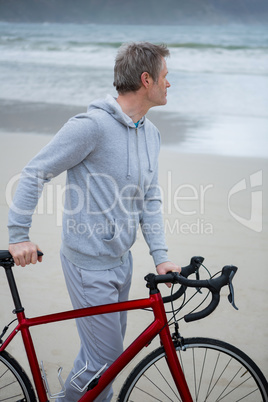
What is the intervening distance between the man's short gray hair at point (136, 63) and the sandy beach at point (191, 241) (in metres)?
1.44

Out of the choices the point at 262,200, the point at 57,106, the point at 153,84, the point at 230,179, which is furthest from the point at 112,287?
the point at 57,106

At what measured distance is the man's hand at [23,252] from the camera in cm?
173

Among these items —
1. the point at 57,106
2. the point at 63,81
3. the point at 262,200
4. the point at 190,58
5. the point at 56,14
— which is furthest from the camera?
the point at 56,14

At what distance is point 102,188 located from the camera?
184 centimetres

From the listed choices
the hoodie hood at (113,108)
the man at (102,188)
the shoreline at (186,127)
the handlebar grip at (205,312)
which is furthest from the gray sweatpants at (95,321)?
the shoreline at (186,127)

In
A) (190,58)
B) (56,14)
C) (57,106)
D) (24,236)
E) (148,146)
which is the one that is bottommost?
(24,236)

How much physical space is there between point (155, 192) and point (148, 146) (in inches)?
8.7

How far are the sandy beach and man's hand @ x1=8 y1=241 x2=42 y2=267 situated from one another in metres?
1.06

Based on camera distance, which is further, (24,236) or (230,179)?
(230,179)

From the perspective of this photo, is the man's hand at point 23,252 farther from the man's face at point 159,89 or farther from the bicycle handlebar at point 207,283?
the man's face at point 159,89

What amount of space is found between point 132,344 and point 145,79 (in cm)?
84

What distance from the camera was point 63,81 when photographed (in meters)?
12.9

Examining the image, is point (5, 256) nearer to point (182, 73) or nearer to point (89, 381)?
point (89, 381)

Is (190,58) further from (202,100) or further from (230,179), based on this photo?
(230,179)
